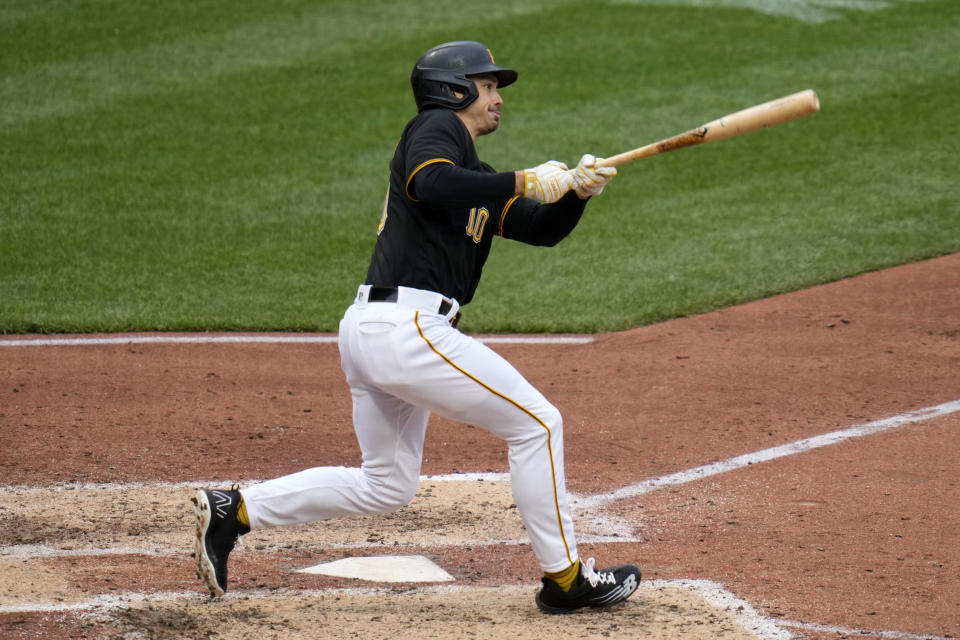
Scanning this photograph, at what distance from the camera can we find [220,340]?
7652 millimetres

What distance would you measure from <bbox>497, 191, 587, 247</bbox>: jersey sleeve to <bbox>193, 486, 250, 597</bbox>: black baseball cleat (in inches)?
54.3

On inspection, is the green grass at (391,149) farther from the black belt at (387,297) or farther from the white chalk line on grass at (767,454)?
the black belt at (387,297)

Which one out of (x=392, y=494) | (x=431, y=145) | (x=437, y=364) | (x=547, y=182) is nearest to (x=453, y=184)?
(x=431, y=145)

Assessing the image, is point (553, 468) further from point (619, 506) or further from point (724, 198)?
point (724, 198)

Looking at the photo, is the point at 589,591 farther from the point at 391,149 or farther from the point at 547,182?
the point at 391,149

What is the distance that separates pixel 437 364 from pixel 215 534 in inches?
38.6

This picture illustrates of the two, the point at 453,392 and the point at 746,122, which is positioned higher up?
the point at 746,122

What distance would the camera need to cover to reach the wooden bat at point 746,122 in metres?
4.03

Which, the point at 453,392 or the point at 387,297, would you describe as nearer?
the point at 453,392

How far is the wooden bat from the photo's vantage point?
13.2 feet

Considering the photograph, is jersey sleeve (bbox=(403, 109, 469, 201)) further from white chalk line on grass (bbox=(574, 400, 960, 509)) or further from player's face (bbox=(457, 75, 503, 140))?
white chalk line on grass (bbox=(574, 400, 960, 509))

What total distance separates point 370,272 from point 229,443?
2.18 metres

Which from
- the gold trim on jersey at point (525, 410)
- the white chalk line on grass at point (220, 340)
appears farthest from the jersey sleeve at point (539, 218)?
the white chalk line on grass at point (220, 340)

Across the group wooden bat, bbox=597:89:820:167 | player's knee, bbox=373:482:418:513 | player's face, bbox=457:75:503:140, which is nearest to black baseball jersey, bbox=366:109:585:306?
player's face, bbox=457:75:503:140
